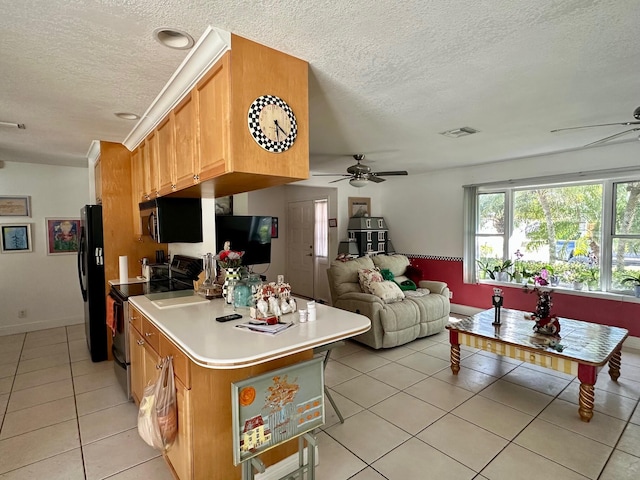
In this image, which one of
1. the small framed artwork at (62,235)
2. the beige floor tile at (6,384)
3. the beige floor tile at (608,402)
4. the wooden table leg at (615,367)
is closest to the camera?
the beige floor tile at (608,402)

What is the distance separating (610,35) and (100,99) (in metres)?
2.98

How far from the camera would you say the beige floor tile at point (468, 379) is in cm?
296

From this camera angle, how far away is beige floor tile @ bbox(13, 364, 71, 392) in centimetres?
298

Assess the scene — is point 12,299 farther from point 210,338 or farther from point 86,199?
point 210,338

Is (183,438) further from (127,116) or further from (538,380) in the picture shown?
(538,380)

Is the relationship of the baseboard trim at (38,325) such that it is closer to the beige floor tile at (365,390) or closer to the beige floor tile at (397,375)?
the beige floor tile at (365,390)

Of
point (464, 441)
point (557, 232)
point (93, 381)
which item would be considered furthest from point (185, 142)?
point (557, 232)

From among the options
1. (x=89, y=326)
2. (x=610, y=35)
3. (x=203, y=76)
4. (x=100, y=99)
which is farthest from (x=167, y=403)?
(x=610, y=35)

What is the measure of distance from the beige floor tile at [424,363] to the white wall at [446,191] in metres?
2.19

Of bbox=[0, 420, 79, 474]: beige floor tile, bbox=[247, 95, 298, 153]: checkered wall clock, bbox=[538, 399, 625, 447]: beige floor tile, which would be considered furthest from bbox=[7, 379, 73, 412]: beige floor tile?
bbox=[538, 399, 625, 447]: beige floor tile

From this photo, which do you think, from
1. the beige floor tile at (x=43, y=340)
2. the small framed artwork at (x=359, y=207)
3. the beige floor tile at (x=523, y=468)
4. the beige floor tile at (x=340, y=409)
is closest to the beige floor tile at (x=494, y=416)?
the beige floor tile at (x=523, y=468)

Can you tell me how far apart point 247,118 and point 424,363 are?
297 centimetres

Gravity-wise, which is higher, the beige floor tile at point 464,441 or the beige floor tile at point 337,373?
the beige floor tile at point 337,373

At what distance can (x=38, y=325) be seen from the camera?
14.7 ft
